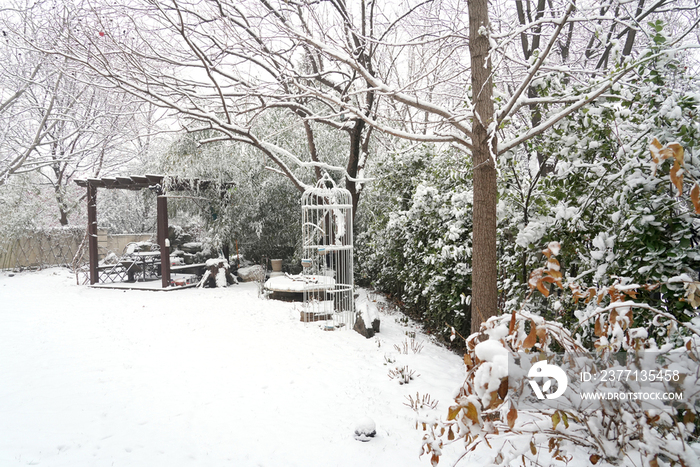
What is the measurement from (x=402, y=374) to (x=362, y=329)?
183cm

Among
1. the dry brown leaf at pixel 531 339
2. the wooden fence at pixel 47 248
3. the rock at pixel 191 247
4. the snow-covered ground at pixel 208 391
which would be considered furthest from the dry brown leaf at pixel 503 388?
the wooden fence at pixel 47 248

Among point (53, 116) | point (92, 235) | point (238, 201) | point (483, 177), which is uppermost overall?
point (53, 116)

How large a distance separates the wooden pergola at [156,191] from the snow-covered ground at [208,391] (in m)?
3.17

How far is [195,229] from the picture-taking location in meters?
14.5

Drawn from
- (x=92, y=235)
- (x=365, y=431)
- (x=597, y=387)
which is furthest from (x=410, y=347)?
(x=92, y=235)

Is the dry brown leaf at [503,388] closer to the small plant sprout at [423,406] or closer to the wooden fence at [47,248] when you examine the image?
the small plant sprout at [423,406]

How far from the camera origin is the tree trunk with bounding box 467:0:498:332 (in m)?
2.92

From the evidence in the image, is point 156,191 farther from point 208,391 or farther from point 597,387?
point 597,387

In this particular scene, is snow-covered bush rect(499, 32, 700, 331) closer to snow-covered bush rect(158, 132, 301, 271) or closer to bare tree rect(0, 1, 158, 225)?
bare tree rect(0, 1, 158, 225)

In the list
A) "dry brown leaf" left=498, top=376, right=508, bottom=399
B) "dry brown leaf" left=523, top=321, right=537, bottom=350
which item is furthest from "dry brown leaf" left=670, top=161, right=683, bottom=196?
"dry brown leaf" left=498, top=376, right=508, bottom=399

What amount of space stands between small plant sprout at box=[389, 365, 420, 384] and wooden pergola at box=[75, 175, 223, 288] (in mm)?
8018

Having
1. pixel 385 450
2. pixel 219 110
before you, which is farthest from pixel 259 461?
pixel 219 110

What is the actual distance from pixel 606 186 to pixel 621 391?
1712 millimetres

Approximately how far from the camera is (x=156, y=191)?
10.7m
